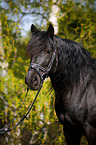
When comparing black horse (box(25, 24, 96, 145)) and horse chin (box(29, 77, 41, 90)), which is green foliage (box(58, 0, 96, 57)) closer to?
black horse (box(25, 24, 96, 145))

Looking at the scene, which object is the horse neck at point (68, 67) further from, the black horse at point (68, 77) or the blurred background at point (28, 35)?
the blurred background at point (28, 35)

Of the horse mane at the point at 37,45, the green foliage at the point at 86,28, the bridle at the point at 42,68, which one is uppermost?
the green foliage at the point at 86,28

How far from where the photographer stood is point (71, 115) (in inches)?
86.3

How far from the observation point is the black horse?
2.15m

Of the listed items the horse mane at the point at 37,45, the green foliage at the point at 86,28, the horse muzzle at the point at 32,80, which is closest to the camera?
the horse muzzle at the point at 32,80

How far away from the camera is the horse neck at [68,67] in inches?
92.1

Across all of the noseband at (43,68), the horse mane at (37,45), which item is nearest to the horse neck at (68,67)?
the noseband at (43,68)

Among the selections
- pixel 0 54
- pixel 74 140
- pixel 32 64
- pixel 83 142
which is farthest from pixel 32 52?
pixel 0 54

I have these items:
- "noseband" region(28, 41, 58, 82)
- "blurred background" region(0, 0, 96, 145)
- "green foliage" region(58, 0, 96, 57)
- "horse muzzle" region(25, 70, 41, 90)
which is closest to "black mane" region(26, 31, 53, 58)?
"noseband" region(28, 41, 58, 82)

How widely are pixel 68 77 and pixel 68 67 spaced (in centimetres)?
15

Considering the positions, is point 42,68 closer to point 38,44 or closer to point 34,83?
point 34,83

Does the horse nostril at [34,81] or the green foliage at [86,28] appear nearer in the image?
the horse nostril at [34,81]

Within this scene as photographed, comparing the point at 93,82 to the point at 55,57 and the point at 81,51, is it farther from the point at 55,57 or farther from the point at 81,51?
the point at 55,57

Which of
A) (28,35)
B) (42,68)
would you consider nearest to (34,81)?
(42,68)
